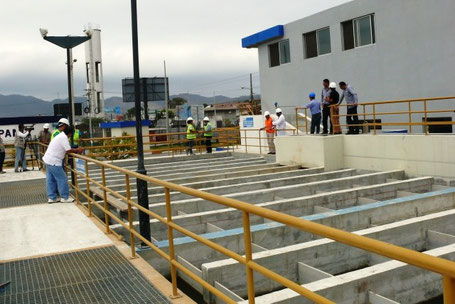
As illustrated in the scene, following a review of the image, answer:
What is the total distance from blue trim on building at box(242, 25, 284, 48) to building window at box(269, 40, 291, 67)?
19.6 inches

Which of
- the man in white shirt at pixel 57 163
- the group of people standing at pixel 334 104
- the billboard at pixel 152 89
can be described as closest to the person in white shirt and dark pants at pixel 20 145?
the man in white shirt at pixel 57 163

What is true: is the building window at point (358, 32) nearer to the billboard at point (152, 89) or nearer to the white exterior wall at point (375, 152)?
the white exterior wall at point (375, 152)

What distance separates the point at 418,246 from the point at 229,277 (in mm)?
4391

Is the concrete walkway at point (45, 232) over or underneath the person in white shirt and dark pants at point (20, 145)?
underneath

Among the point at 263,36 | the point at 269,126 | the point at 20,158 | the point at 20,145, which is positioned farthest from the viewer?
the point at 263,36

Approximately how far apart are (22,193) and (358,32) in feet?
52.7

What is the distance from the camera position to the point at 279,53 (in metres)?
27.5

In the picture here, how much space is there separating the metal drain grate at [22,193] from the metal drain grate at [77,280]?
17.0 feet

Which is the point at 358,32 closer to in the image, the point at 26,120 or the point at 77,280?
the point at 26,120

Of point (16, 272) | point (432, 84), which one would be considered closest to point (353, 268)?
point (16, 272)

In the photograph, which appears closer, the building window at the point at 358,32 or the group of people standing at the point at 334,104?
the group of people standing at the point at 334,104

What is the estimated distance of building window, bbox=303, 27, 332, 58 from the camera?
24062 mm

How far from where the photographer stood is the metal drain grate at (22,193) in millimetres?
11430

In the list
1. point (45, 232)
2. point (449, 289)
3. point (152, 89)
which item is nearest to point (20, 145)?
point (45, 232)
